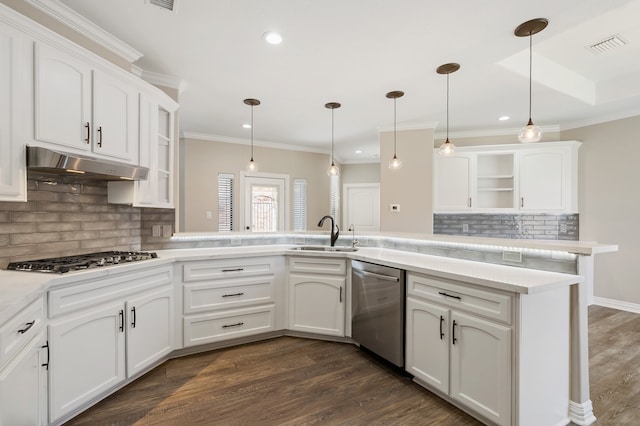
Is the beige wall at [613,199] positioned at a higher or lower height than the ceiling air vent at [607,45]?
lower

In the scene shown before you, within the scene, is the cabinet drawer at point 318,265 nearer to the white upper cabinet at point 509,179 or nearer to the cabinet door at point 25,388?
the cabinet door at point 25,388

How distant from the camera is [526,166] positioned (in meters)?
4.65

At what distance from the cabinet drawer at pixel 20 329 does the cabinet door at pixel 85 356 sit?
0.69 ft

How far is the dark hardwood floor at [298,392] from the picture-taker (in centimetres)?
189

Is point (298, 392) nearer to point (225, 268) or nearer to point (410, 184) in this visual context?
point (225, 268)

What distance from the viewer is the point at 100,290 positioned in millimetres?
1935

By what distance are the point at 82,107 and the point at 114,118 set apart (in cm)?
23

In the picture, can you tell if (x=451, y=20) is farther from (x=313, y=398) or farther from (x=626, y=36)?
(x=313, y=398)

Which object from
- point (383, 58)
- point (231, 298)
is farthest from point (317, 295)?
point (383, 58)

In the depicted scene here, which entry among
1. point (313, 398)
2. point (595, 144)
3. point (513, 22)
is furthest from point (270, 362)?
point (595, 144)

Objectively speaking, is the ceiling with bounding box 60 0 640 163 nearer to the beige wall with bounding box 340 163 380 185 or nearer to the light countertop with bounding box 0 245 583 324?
the light countertop with bounding box 0 245 583 324

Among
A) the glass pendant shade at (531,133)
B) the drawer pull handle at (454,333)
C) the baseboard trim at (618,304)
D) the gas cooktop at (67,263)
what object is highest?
the glass pendant shade at (531,133)

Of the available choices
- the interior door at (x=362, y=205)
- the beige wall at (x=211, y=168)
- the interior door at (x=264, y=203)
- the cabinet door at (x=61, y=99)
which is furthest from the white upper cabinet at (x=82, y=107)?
the interior door at (x=362, y=205)

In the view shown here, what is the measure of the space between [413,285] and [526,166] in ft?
11.9
